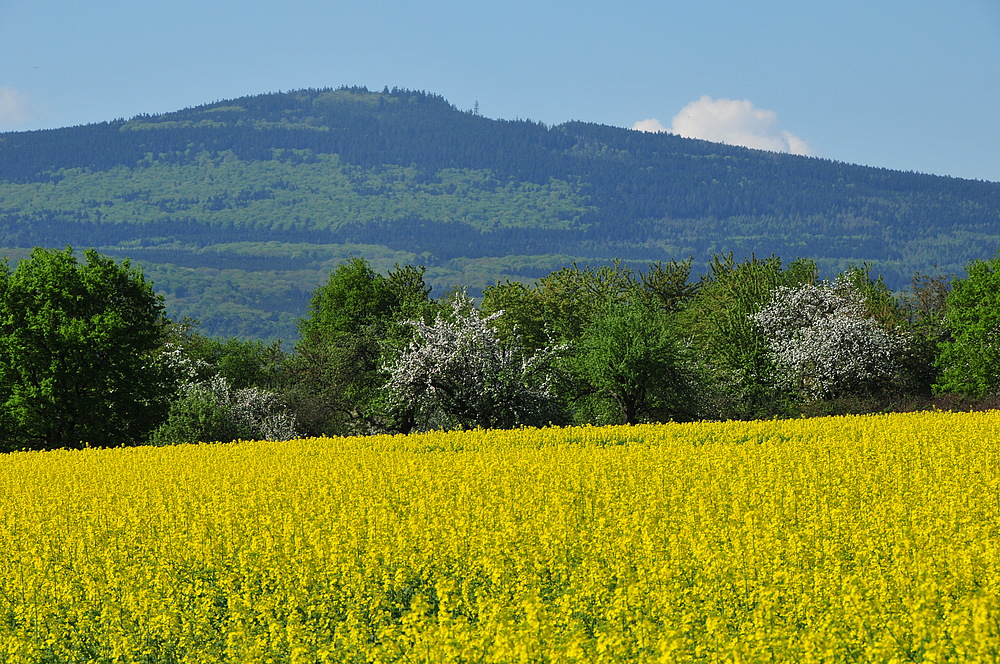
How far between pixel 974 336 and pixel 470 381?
2808 cm

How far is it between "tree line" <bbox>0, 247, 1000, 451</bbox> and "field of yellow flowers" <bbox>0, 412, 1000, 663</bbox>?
2333 cm

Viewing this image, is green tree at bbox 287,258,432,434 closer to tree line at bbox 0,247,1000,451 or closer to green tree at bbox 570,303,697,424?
tree line at bbox 0,247,1000,451

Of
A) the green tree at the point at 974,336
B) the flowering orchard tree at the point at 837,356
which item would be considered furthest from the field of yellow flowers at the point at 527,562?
the green tree at the point at 974,336

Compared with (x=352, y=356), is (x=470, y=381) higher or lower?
higher

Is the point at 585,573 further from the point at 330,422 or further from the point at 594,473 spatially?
the point at 330,422

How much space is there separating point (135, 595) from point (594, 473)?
8.48 meters

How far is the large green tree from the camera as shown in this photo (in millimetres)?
41219

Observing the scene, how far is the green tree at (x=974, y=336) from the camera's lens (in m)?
52.5

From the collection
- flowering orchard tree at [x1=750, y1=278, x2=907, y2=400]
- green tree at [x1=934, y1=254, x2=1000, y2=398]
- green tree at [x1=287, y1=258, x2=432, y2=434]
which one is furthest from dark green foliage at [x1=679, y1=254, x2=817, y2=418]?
green tree at [x1=287, y1=258, x2=432, y2=434]

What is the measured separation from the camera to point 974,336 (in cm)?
5456

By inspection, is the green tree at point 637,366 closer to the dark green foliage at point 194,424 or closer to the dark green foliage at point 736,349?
the dark green foliage at point 736,349

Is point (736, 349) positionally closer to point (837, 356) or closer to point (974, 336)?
point (837, 356)

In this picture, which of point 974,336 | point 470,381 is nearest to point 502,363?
point 470,381

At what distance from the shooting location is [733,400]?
173ft
